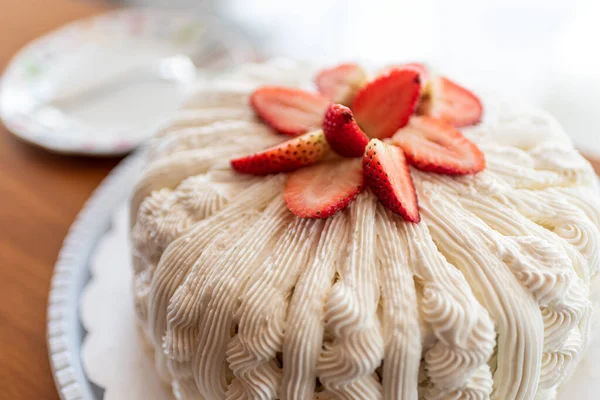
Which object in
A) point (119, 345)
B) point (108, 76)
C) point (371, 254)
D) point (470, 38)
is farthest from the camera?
point (470, 38)

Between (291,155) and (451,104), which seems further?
(451,104)

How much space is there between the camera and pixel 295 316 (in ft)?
3.86

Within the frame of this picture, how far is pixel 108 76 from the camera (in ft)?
8.46

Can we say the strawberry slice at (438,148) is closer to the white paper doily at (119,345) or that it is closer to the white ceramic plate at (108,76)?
the white paper doily at (119,345)

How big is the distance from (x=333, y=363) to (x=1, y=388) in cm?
93

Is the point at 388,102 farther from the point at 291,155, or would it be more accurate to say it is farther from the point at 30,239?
the point at 30,239

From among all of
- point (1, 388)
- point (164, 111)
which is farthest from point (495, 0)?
point (1, 388)

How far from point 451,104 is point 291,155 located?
0.46 metres

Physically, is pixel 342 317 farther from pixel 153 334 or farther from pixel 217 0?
pixel 217 0

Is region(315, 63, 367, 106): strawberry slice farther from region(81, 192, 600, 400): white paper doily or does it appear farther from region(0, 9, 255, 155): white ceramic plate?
region(0, 9, 255, 155): white ceramic plate

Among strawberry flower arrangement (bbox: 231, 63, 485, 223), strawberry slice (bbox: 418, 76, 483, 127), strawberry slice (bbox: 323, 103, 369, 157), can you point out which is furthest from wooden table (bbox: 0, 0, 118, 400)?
strawberry slice (bbox: 418, 76, 483, 127)

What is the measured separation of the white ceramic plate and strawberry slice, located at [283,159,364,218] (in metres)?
1.06

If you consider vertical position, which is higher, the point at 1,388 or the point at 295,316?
the point at 295,316

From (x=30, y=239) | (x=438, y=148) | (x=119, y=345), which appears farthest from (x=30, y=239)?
(x=438, y=148)
